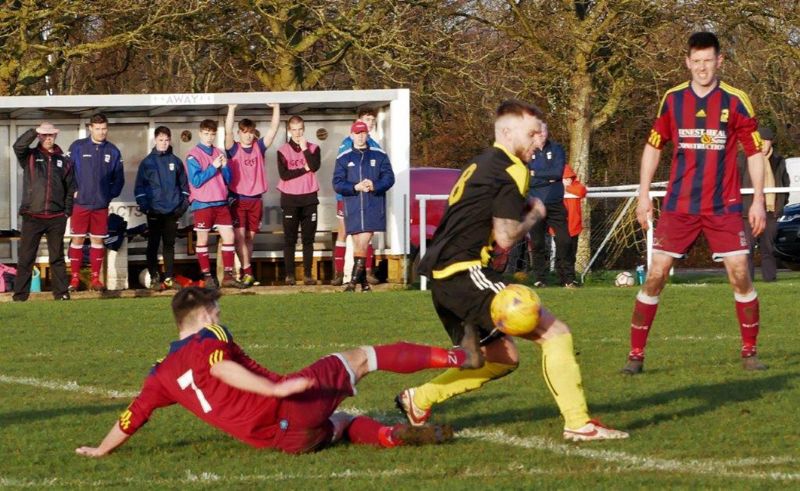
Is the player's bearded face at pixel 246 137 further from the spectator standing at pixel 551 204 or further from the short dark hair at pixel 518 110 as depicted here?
the short dark hair at pixel 518 110

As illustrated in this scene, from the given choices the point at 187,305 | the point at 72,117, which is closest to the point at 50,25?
the point at 72,117

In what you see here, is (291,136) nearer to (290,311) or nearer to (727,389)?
(290,311)

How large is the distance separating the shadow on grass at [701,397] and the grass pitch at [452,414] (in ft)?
0.05

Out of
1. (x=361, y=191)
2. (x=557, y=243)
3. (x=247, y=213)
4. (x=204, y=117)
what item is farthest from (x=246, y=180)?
(x=557, y=243)

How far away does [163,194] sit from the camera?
17812 mm

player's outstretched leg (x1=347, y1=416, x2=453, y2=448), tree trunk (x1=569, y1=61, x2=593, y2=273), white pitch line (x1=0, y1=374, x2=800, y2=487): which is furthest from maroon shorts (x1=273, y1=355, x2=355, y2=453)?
tree trunk (x1=569, y1=61, x2=593, y2=273)

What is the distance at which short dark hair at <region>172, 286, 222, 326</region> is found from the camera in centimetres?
665

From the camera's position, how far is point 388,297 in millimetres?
15797

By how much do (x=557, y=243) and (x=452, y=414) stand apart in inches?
381

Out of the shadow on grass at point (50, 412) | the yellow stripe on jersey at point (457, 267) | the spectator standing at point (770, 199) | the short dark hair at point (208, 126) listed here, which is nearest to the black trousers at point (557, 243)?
the spectator standing at point (770, 199)

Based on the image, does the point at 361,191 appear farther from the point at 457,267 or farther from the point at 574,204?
the point at 457,267

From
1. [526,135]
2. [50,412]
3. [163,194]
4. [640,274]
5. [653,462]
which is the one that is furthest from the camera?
[640,274]

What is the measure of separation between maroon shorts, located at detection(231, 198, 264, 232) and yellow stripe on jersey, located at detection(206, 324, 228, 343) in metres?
11.8

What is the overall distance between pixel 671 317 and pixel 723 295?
233cm
